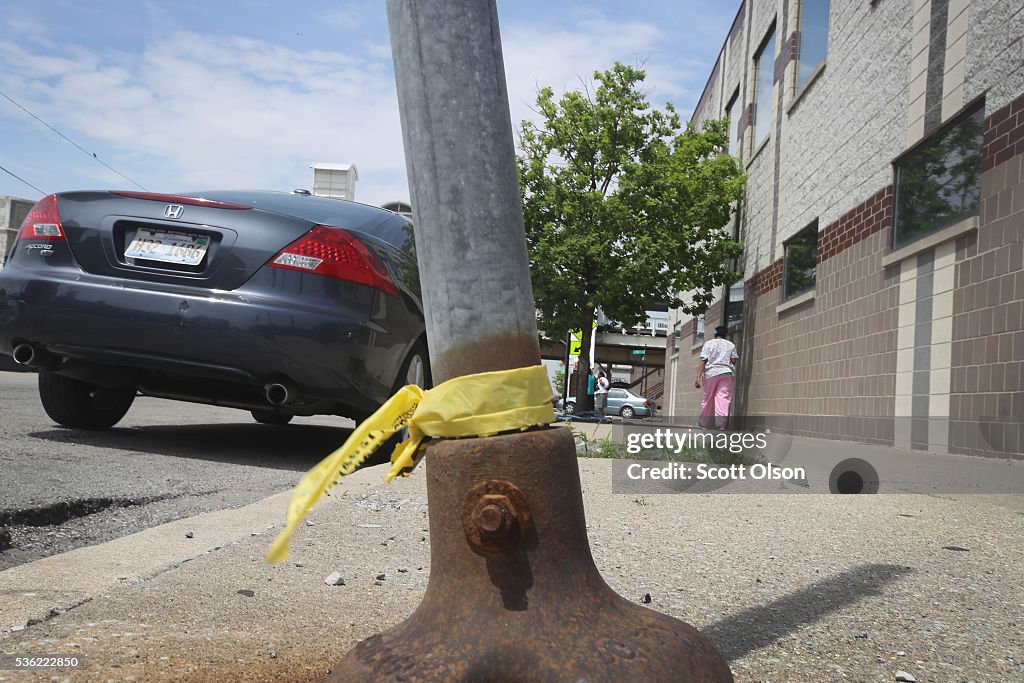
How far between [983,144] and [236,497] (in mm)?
6648

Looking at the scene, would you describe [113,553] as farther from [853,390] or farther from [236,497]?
[853,390]

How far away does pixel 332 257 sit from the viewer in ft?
15.2

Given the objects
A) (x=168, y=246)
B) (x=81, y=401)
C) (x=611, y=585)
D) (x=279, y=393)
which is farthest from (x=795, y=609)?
(x=81, y=401)

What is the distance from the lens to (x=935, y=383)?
7.83 m

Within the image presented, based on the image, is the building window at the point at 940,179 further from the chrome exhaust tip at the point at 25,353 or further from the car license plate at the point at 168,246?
the chrome exhaust tip at the point at 25,353

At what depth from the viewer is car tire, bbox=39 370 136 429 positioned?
5566 mm

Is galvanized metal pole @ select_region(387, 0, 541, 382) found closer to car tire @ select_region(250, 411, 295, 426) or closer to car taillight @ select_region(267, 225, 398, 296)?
car taillight @ select_region(267, 225, 398, 296)

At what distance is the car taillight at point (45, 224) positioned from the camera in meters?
4.68

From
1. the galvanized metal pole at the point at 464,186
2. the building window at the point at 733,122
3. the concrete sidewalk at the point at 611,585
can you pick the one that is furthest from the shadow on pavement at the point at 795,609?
the building window at the point at 733,122

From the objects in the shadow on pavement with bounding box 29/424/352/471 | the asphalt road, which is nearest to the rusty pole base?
the asphalt road

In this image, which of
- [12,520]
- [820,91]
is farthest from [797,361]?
[12,520]

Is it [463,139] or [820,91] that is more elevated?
[820,91]

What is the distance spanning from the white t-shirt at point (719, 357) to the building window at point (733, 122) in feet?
28.5

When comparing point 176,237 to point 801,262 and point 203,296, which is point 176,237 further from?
point 801,262
